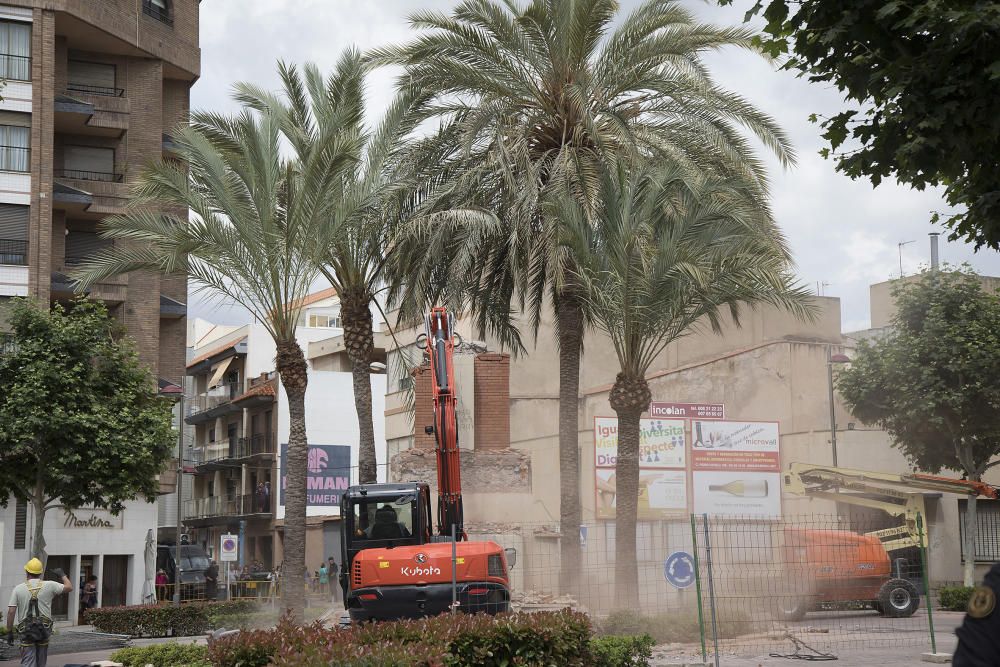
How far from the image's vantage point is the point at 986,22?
7598mm

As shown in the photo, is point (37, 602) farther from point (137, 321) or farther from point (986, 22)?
point (137, 321)

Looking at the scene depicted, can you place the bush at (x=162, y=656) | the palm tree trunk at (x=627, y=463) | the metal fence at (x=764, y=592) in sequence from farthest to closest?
the palm tree trunk at (x=627, y=463)
the metal fence at (x=764, y=592)
the bush at (x=162, y=656)

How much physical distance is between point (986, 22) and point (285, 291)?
15342 millimetres

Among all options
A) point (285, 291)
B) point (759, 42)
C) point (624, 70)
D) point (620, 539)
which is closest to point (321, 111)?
point (285, 291)

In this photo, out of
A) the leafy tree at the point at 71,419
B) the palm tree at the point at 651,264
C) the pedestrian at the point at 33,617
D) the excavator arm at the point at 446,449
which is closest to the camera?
the pedestrian at the point at 33,617

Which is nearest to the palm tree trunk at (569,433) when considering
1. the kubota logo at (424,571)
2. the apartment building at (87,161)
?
the kubota logo at (424,571)

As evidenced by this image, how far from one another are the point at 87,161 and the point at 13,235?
497cm

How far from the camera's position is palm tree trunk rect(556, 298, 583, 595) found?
870 inches

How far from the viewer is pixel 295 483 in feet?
72.1

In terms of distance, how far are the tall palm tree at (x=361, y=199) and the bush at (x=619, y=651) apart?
941 cm

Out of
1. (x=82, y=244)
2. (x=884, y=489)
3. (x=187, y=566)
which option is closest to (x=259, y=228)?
(x=884, y=489)

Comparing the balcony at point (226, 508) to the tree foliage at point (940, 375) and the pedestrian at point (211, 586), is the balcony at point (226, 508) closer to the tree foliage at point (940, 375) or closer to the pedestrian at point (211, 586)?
the pedestrian at point (211, 586)

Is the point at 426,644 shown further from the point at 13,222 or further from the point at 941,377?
the point at 13,222

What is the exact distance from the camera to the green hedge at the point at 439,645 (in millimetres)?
9336
